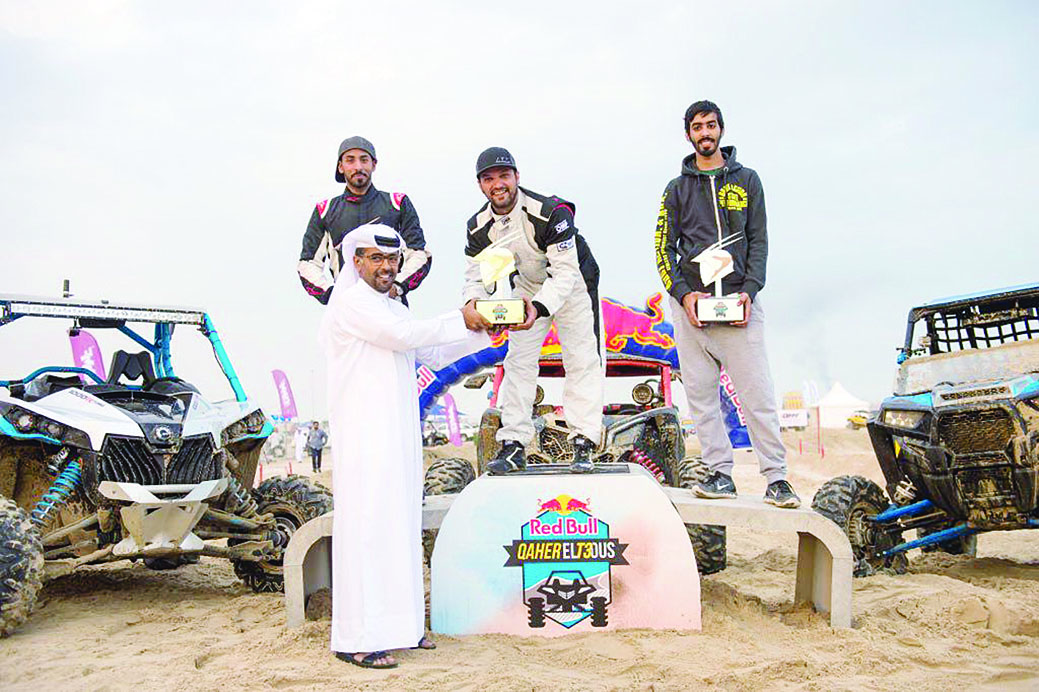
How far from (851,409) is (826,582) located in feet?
116

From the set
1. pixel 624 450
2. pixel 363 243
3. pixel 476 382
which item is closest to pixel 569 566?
pixel 363 243

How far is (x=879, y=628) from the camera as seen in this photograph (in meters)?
5.01

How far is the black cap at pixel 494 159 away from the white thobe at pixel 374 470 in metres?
1.22

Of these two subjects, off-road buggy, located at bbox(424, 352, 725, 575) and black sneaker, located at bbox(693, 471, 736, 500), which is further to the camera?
off-road buggy, located at bbox(424, 352, 725, 575)

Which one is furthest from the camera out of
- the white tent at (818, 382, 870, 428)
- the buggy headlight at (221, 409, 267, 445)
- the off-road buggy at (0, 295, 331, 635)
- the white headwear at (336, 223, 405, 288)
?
the white tent at (818, 382, 870, 428)

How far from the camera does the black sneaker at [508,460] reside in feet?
18.5

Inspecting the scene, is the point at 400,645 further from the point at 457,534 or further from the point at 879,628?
the point at 879,628

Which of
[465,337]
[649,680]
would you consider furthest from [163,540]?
[649,680]

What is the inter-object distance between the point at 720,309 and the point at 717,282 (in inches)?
10.8

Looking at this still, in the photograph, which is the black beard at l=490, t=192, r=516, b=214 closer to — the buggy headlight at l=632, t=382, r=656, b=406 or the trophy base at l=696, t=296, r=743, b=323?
the trophy base at l=696, t=296, r=743, b=323

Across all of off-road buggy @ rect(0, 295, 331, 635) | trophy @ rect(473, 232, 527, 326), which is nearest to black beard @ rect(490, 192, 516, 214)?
trophy @ rect(473, 232, 527, 326)

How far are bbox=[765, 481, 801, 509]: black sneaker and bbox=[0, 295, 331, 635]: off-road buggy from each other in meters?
3.55

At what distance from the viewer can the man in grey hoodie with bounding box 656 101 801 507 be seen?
211 inches

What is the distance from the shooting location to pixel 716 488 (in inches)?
218
